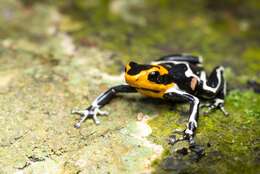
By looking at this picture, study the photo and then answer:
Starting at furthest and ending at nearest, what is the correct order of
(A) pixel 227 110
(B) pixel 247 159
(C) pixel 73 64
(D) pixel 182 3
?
1. (D) pixel 182 3
2. (C) pixel 73 64
3. (A) pixel 227 110
4. (B) pixel 247 159

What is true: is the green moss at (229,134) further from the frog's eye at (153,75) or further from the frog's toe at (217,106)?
the frog's eye at (153,75)

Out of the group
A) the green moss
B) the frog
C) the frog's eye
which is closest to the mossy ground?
the green moss

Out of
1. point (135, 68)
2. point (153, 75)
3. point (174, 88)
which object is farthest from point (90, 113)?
point (174, 88)

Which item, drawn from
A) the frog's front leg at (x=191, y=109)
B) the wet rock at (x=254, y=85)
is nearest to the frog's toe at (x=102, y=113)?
the frog's front leg at (x=191, y=109)

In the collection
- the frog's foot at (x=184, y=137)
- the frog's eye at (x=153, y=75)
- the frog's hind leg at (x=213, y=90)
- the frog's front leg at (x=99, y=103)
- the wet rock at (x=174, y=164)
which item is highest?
the frog's eye at (x=153, y=75)

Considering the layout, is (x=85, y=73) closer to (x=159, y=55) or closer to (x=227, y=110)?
(x=159, y=55)

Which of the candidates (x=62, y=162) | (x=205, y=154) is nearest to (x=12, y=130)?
(x=62, y=162)
